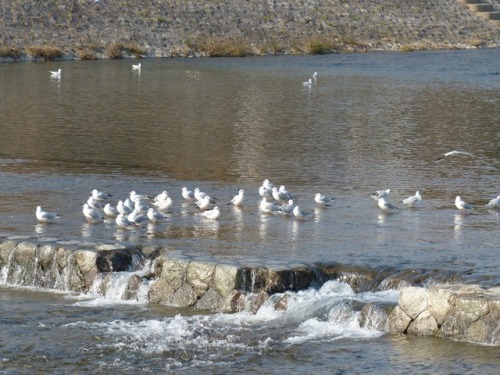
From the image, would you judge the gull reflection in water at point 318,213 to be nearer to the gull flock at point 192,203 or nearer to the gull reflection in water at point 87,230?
the gull flock at point 192,203

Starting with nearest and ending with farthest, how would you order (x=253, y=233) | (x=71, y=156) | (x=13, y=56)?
1. (x=253, y=233)
2. (x=71, y=156)
3. (x=13, y=56)

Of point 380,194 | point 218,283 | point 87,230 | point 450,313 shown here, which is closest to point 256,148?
point 380,194

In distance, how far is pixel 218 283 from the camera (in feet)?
59.2

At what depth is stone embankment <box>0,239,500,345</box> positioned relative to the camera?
16.2 metres

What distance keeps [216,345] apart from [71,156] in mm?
15757

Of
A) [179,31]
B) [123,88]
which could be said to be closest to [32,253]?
[123,88]

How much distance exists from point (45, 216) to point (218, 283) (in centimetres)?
511

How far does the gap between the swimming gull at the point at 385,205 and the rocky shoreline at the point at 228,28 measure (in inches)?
1832

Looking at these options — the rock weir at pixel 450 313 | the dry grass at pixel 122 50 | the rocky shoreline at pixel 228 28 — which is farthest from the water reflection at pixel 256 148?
the rocky shoreline at pixel 228 28

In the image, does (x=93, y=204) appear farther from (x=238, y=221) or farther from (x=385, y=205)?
(x=385, y=205)

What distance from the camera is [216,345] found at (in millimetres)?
16188

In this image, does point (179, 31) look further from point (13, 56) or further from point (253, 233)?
point (253, 233)

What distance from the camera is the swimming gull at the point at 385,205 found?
75.5ft

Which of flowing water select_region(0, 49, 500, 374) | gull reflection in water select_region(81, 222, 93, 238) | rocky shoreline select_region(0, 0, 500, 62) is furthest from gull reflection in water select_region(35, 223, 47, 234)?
rocky shoreline select_region(0, 0, 500, 62)
